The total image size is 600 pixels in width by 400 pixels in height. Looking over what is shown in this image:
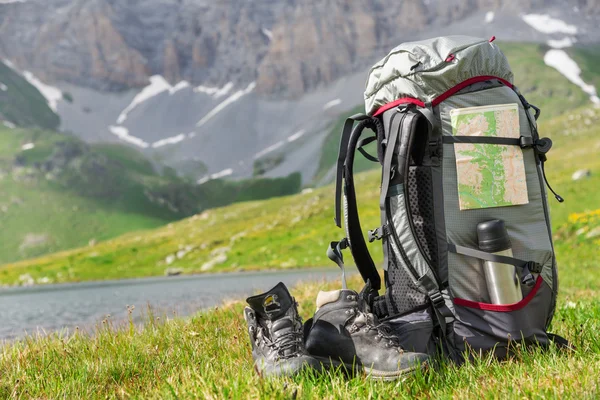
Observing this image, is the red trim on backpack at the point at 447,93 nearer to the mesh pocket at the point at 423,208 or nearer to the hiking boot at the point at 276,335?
the mesh pocket at the point at 423,208

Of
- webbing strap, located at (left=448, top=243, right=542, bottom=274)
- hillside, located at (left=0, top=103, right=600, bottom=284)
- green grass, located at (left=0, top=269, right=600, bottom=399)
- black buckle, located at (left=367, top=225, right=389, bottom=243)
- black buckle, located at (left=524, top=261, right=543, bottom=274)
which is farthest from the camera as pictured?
hillside, located at (left=0, top=103, right=600, bottom=284)

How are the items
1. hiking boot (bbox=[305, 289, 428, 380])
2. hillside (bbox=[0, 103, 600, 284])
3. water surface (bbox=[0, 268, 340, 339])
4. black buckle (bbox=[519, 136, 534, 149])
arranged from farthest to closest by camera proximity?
hillside (bbox=[0, 103, 600, 284]) < water surface (bbox=[0, 268, 340, 339]) < black buckle (bbox=[519, 136, 534, 149]) < hiking boot (bbox=[305, 289, 428, 380])

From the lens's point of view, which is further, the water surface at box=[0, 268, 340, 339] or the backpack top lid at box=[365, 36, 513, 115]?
the water surface at box=[0, 268, 340, 339]

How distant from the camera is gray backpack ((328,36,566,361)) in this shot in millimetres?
4539

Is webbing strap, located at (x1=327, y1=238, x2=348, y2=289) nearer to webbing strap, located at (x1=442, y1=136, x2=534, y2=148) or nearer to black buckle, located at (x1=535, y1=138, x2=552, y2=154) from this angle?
webbing strap, located at (x1=442, y1=136, x2=534, y2=148)

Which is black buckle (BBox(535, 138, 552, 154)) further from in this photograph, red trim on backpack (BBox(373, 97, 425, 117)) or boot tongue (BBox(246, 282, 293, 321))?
boot tongue (BBox(246, 282, 293, 321))

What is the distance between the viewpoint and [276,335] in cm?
416

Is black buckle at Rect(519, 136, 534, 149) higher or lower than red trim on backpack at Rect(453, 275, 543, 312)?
higher

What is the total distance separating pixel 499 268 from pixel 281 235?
70.2m

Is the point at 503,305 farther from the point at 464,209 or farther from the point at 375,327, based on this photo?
the point at 375,327

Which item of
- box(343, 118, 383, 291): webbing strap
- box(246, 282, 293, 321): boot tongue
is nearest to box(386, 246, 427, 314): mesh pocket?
box(343, 118, 383, 291): webbing strap

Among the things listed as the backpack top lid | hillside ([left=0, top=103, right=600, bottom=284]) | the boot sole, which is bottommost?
hillside ([left=0, top=103, right=600, bottom=284])

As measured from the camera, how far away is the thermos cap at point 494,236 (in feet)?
14.8

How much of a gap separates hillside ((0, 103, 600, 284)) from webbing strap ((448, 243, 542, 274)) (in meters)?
13.9
